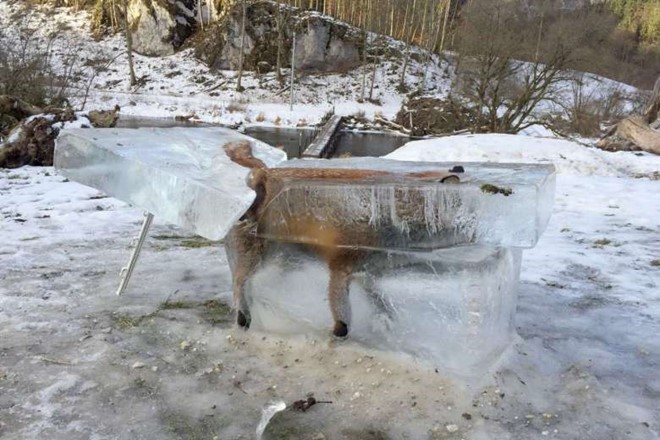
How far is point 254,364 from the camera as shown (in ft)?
8.91

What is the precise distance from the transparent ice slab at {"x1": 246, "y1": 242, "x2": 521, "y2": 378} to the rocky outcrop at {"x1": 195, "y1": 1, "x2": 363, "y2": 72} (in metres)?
34.3

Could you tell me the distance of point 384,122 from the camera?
86.0 ft

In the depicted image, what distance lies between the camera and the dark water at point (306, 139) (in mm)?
18500

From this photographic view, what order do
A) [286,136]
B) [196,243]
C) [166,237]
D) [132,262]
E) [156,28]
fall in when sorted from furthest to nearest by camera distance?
[156,28] < [286,136] < [166,237] < [196,243] < [132,262]

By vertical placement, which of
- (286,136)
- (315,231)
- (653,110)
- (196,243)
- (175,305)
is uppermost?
(653,110)

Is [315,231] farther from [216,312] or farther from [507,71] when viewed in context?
[507,71]

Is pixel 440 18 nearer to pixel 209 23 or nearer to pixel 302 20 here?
pixel 302 20

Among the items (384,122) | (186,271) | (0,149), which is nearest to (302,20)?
(384,122)

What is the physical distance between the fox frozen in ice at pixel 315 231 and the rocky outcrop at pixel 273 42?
3418 cm

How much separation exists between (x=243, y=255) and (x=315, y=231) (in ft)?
1.46

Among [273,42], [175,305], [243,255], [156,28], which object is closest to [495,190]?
[243,255]

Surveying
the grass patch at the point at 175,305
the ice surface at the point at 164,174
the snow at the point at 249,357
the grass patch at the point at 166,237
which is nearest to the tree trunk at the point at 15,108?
the snow at the point at 249,357

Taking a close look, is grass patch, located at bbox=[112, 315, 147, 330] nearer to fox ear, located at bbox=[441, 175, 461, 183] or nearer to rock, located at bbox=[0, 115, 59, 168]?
fox ear, located at bbox=[441, 175, 461, 183]

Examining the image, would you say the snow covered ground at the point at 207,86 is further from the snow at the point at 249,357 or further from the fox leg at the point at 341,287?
the fox leg at the point at 341,287
